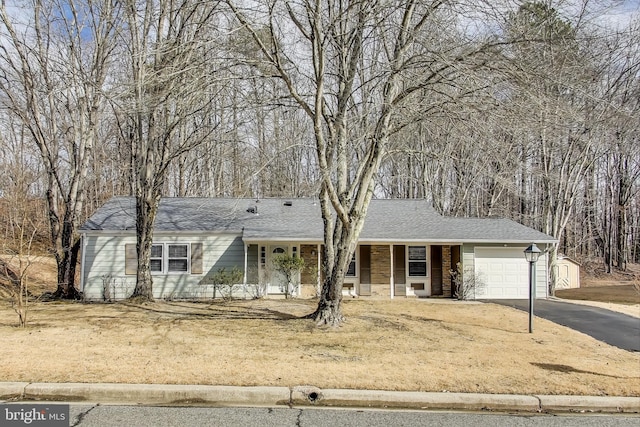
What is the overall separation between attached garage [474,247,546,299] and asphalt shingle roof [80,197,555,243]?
0.68 m

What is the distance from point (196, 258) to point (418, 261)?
8.24 meters

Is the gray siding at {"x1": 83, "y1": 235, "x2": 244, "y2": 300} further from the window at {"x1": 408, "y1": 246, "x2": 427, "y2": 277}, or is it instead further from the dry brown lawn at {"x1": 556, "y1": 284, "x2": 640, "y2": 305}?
the dry brown lawn at {"x1": 556, "y1": 284, "x2": 640, "y2": 305}

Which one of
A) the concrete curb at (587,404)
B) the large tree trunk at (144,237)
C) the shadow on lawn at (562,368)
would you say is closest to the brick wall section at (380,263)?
the large tree trunk at (144,237)

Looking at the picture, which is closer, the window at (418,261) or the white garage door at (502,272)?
the white garage door at (502,272)

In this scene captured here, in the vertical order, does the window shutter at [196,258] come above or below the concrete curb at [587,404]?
above

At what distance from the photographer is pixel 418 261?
18.4m

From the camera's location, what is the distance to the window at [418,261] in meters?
18.4

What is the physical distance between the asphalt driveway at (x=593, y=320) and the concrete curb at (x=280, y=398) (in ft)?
17.0

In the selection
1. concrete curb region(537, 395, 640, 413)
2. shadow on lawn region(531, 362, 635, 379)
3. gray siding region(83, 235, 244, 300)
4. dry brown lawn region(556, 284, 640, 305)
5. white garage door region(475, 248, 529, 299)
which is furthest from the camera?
dry brown lawn region(556, 284, 640, 305)

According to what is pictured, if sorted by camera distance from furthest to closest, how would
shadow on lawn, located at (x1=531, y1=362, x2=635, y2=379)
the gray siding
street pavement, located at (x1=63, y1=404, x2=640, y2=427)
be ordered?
the gray siding
shadow on lawn, located at (x1=531, y1=362, x2=635, y2=379)
street pavement, located at (x1=63, y1=404, x2=640, y2=427)

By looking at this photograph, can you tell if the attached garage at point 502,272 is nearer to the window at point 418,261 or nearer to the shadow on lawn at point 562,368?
the window at point 418,261

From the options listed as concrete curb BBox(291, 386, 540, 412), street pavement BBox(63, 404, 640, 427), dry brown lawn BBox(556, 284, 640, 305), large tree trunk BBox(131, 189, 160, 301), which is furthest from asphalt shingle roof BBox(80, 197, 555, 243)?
street pavement BBox(63, 404, 640, 427)

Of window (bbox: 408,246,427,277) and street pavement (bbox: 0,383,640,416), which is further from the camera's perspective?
window (bbox: 408,246,427,277)

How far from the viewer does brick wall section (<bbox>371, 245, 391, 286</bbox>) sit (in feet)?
58.7
